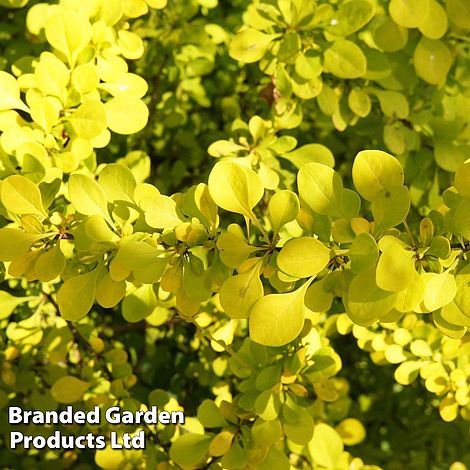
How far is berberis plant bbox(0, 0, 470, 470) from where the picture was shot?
68cm

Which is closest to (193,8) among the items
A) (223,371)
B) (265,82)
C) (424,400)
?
(265,82)

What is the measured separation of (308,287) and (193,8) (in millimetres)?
743

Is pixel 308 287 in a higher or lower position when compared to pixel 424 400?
higher

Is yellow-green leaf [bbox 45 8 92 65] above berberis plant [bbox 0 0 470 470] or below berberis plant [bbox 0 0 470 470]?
above

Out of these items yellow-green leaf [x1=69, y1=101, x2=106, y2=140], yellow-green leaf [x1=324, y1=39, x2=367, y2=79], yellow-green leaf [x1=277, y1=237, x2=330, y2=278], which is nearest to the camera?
yellow-green leaf [x1=277, y1=237, x2=330, y2=278]

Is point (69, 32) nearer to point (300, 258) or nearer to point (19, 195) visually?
point (19, 195)

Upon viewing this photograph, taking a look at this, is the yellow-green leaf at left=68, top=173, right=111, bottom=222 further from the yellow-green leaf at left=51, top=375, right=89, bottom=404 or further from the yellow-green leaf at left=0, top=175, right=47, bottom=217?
the yellow-green leaf at left=51, top=375, right=89, bottom=404

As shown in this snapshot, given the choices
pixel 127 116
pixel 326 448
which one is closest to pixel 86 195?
pixel 127 116

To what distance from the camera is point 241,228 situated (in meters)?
1.11

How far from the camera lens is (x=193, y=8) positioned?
1286 mm

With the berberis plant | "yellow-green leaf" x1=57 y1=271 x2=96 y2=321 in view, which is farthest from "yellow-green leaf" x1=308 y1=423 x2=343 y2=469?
"yellow-green leaf" x1=57 y1=271 x2=96 y2=321

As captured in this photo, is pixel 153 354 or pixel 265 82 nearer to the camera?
pixel 265 82

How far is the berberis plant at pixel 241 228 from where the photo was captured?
2.24 feet

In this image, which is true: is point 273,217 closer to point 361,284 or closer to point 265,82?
point 361,284
